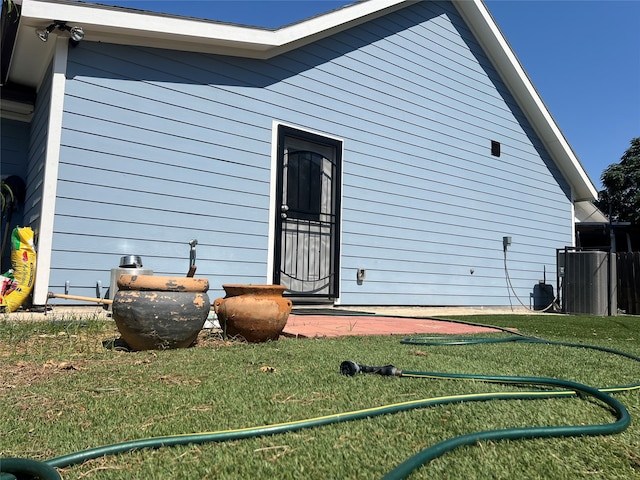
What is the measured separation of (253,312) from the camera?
3145 millimetres

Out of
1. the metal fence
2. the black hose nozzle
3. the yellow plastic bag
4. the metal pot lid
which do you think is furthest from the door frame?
the metal fence

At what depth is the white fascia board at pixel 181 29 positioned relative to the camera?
432 centimetres

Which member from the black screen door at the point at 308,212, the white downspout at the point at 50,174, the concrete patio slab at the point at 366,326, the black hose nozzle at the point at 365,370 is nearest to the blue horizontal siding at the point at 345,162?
the white downspout at the point at 50,174

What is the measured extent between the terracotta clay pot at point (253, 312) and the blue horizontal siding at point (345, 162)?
6.53 ft

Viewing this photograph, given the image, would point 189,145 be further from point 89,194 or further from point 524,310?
point 524,310

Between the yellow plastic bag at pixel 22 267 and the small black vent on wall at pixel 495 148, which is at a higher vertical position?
the small black vent on wall at pixel 495 148

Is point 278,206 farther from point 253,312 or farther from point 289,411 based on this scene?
point 289,411

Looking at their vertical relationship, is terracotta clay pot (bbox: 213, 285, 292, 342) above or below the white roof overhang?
below

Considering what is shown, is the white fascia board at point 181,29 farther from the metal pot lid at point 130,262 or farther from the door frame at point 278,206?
the metal pot lid at point 130,262

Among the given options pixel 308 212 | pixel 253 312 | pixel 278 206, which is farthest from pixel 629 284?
pixel 253 312

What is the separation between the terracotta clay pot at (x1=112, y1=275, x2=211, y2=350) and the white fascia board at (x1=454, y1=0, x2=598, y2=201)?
8.03 m

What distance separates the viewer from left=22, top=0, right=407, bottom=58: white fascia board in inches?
170

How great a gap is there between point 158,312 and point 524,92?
898 cm

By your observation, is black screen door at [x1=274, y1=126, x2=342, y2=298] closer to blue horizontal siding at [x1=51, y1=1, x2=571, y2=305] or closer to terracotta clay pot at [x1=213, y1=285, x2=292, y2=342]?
blue horizontal siding at [x1=51, y1=1, x2=571, y2=305]
